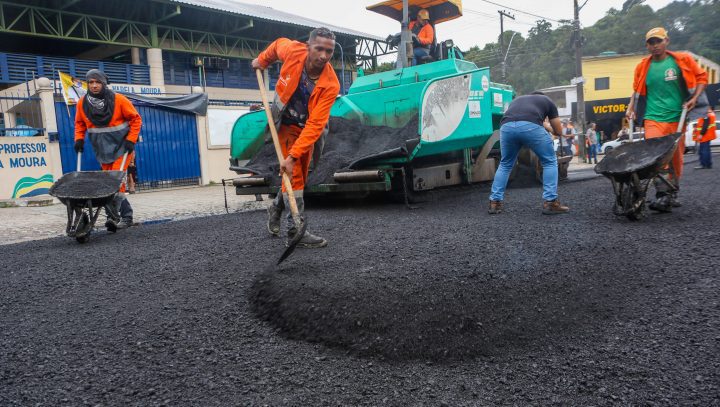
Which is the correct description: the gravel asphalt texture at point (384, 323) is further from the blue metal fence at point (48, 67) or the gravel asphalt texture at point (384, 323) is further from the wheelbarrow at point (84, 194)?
the blue metal fence at point (48, 67)

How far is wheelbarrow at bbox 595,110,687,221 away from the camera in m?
3.88

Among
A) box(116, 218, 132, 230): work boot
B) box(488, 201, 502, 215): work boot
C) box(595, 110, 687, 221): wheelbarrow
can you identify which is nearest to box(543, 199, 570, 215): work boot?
box(488, 201, 502, 215): work boot

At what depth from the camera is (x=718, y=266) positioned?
2.66 m

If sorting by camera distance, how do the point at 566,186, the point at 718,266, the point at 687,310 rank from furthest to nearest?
the point at 566,186 → the point at 718,266 → the point at 687,310

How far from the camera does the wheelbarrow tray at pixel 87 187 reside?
428cm

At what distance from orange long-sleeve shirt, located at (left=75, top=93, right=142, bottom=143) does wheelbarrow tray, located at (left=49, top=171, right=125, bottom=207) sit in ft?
2.01

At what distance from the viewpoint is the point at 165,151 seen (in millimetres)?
12562

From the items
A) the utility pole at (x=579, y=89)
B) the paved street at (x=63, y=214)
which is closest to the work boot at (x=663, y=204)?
the paved street at (x=63, y=214)

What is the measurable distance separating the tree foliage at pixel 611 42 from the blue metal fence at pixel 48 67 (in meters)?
28.9

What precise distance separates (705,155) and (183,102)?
1159 centimetres

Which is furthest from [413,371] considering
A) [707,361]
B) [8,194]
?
[8,194]

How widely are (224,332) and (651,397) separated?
1658 millimetres

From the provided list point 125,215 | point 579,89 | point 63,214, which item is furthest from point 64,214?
point 579,89

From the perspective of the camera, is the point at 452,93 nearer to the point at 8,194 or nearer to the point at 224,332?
the point at 224,332
